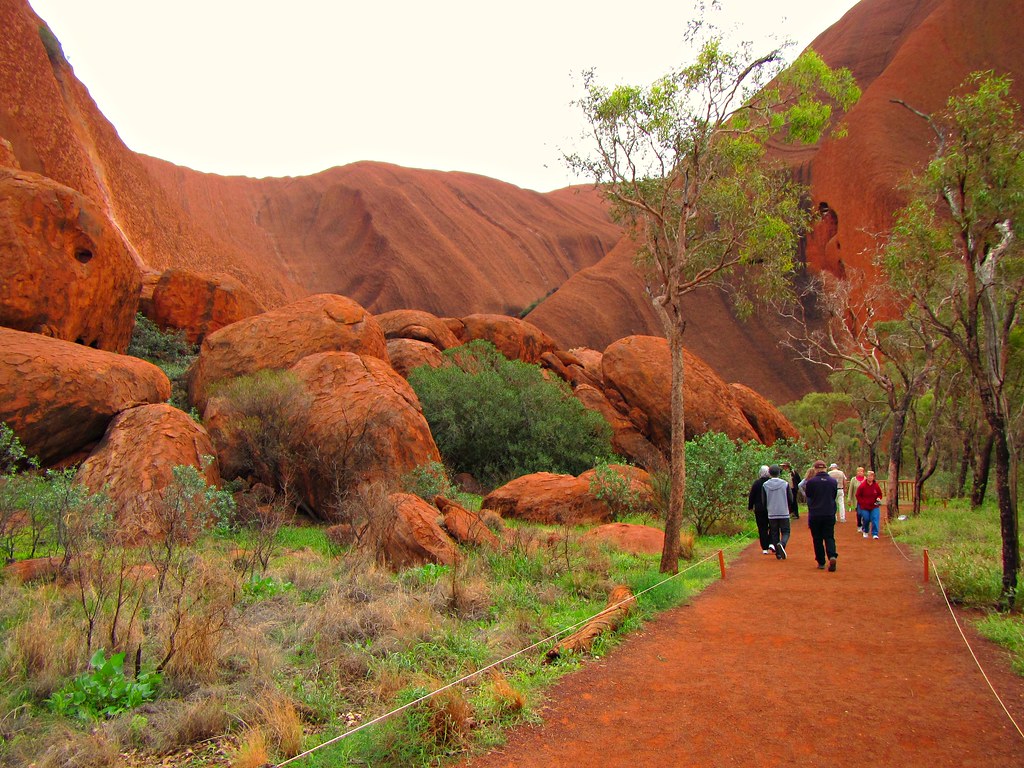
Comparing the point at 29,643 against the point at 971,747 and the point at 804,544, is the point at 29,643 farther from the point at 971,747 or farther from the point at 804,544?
the point at 804,544

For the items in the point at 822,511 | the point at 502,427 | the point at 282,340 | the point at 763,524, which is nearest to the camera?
the point at 822,511

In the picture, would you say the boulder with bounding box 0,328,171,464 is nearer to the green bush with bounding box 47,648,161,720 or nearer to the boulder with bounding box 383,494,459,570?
the boulder with bounding box 383,494,459,570

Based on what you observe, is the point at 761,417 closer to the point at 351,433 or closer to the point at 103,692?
the point at 351,433

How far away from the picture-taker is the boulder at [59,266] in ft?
49.2

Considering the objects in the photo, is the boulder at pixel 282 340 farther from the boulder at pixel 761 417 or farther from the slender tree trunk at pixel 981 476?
the slender tree trunk at pixel 981 476

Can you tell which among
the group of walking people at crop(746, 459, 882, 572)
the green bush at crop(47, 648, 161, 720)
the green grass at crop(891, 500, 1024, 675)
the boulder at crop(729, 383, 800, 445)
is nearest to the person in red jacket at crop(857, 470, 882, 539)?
the group of walking people at crop(746, 459, 882, 572)

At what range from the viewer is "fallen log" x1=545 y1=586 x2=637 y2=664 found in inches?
250

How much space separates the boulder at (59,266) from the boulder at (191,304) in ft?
17.2

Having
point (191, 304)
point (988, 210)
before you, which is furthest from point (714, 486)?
point (191, 304)

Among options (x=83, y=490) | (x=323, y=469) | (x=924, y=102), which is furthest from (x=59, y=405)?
(x=924, y=102)

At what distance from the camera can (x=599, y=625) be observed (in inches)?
273

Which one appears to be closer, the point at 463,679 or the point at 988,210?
the point at 463,679

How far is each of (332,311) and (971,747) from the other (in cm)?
1790

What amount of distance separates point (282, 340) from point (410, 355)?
309 inches
